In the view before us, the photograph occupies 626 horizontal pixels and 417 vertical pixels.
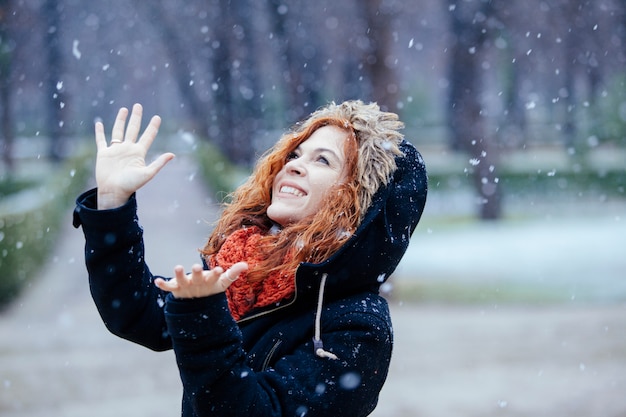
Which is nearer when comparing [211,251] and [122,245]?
[122,245]

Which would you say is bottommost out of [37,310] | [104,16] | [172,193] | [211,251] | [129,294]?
[129,294]

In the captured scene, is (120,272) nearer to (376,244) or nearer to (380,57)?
(376,244)

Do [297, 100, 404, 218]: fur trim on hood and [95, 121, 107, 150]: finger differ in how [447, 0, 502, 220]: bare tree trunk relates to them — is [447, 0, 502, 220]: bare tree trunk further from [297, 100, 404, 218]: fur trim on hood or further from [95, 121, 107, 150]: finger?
[95, 121, 107, 150]: finger

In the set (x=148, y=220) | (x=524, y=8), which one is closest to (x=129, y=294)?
(x=148, y=220)

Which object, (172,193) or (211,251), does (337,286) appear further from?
(172,193)

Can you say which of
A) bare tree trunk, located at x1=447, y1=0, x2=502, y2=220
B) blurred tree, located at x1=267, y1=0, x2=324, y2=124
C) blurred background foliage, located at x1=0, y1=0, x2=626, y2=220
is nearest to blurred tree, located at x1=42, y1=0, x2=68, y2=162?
blurred background foliage, located at x1=0, y1=0, x2=626, y2=220

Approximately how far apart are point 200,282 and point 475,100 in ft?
53.3

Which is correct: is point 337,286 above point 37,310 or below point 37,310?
below

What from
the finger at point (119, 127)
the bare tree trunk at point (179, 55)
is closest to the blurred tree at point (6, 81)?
the bare tree trunk at point (179, 55)

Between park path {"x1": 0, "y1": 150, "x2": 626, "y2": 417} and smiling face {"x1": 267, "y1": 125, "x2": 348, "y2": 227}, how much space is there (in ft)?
13.8

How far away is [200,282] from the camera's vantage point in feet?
6.47

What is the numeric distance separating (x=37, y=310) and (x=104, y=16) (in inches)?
660

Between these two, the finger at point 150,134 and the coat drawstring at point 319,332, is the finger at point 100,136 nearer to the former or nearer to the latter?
the finger at point 150,134

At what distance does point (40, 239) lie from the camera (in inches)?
559
